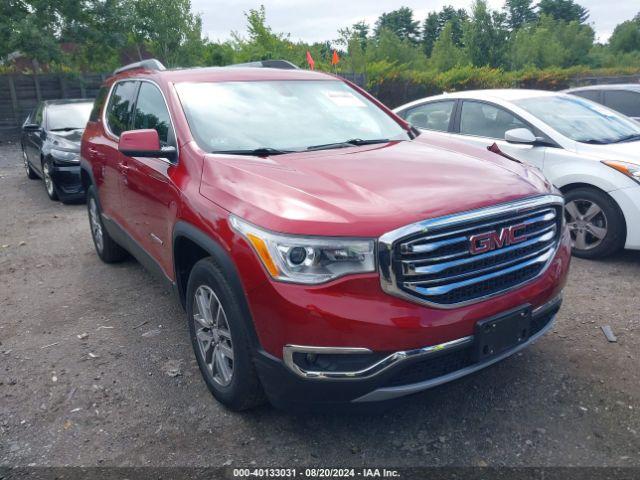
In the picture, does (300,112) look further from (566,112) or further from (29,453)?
(566,112)

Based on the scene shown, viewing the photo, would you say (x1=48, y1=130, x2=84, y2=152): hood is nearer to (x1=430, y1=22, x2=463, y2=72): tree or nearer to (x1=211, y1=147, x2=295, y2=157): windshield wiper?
(x1=211, y1=147, x2=295, y2=157): windshield wiper

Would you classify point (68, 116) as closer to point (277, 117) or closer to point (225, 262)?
point (277, 117)

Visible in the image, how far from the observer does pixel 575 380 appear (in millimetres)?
3170

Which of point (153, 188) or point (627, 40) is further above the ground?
point (627, 40)

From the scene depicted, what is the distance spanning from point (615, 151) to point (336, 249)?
389 centimetres

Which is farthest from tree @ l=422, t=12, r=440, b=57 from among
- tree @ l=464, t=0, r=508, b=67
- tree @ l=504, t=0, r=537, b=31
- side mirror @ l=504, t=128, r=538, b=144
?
side mirror @ l=504, t=128, r=538, b=144

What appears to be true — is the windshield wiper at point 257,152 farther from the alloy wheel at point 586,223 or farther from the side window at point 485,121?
the side window at point 485,121

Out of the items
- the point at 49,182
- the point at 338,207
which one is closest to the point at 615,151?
the point at 338,207

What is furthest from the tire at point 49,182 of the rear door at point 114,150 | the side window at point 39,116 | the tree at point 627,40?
the tree at point 627,40

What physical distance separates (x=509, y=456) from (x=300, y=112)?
2393mm

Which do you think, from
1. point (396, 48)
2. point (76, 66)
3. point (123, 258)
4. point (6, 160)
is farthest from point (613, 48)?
point (123, 258)

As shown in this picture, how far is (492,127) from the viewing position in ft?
20.1

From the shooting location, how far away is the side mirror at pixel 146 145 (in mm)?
3264

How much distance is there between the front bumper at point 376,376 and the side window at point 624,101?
721 cm
